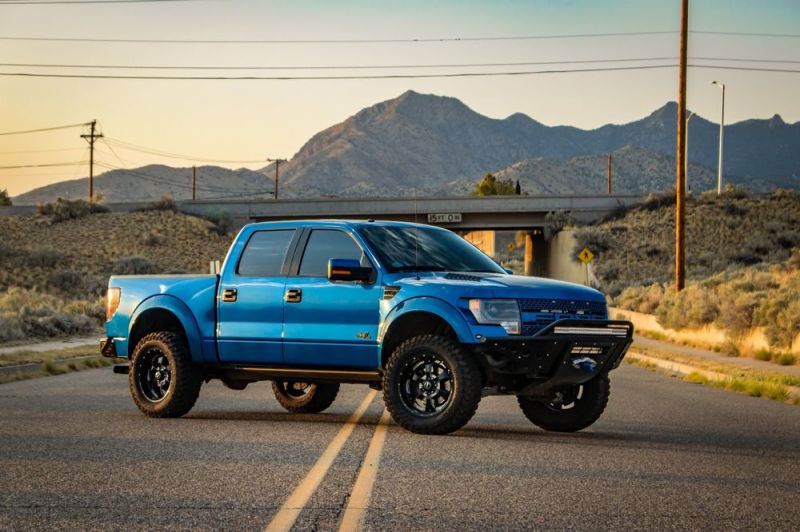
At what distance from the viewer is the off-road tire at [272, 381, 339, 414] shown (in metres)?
14.3

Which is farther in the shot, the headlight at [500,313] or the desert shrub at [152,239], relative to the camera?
the desert shrub at [152,239]

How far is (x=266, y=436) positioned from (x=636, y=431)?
4054mm

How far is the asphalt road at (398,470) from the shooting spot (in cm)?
756

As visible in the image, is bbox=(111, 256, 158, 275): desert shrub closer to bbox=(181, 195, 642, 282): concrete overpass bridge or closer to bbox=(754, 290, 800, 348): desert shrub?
bbox=(181, 195, 642, 282): concrete overpass bridge

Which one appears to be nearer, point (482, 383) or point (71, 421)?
point (482, 383)

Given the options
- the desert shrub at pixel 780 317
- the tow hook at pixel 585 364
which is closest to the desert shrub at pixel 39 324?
the desert shrub at pixel 780 317

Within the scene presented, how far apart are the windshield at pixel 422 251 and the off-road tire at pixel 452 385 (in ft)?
3.63

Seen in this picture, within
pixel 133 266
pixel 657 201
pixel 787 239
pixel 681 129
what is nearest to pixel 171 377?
pixel 681 129

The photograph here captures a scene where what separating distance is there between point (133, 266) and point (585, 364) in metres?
74.9

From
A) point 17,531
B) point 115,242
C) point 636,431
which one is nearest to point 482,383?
point 636,431

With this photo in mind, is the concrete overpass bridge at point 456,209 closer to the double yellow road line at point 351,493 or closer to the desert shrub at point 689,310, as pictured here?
the desert shrub at point 689,310

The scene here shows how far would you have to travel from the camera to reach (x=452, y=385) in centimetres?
1150

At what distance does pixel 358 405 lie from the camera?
15305 mm

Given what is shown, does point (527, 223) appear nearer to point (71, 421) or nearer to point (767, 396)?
point (767, 396)
